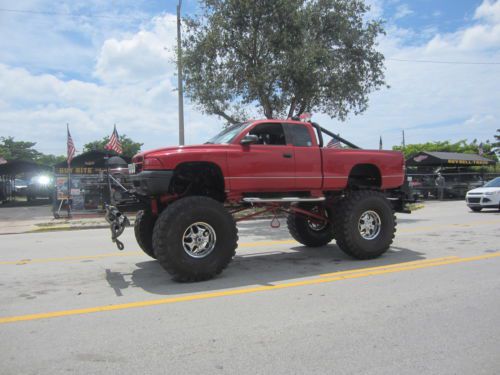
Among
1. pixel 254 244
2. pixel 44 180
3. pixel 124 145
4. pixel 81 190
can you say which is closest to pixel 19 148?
pixel 124 145

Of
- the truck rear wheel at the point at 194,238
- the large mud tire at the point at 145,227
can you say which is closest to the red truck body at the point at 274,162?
the truck rear wheel at the point at 194,238

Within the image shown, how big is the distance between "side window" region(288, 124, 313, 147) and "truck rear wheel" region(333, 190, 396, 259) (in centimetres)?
119

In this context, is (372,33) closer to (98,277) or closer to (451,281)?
(451,281)

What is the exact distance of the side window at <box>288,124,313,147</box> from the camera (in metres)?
7.22

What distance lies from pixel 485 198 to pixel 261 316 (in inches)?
596

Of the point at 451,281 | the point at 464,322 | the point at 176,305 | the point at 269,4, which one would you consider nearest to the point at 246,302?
the point at 176,305

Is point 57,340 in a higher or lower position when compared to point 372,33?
lower

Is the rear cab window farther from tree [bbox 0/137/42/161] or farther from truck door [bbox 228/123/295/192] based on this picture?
tree [bbox 0/137/42/161]

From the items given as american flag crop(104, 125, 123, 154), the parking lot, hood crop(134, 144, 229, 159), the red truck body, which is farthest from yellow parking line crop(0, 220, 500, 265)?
american flag crop(104, 125, 123, 154)

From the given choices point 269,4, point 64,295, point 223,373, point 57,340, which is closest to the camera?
point 223,373

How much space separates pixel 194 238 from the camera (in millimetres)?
6121

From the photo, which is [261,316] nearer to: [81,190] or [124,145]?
[81,190]

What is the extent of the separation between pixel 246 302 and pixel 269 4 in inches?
501

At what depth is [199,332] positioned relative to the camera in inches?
164
